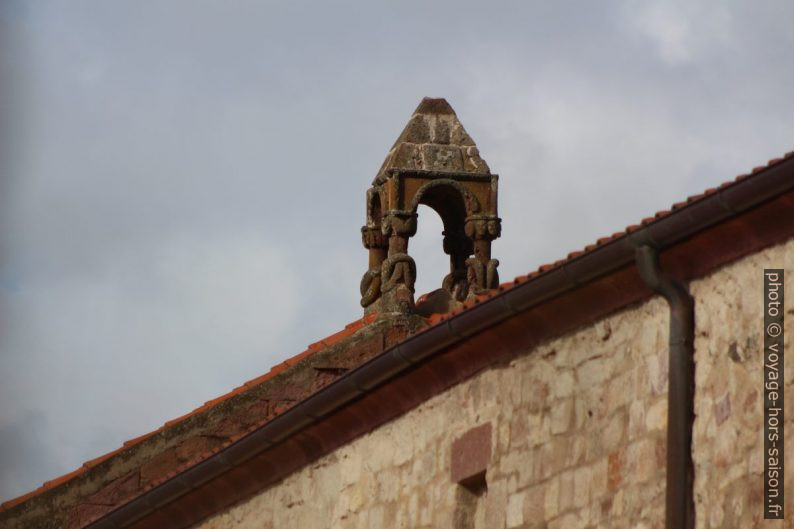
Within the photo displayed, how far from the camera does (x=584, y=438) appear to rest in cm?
1285

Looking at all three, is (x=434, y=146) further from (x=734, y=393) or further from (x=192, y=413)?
(x=734, y=393)

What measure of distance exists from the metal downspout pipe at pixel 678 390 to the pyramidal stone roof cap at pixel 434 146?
858 centimetres

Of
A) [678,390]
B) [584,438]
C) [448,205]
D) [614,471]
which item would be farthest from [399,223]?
[678,390]

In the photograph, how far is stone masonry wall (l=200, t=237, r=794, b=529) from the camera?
1174 cm

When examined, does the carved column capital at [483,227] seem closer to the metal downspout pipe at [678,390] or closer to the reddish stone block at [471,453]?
the reddish stone block at [471,453]

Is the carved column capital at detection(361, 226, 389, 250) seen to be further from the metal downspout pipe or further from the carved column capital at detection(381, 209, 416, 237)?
the metal downspout pipe

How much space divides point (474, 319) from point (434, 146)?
7666 mm

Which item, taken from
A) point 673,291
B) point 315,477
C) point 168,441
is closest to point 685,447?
point 673,291

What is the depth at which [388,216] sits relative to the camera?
20641 mm

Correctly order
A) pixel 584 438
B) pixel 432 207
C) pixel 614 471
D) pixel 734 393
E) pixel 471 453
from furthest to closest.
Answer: pixel 432 207 < pixel 471 453 < pixel 584 438 < pixel 614 471 < pixel 734 393

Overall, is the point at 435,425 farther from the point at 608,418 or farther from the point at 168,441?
the point at 168,441

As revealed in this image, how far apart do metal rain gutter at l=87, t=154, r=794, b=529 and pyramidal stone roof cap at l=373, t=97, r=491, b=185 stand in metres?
5.03

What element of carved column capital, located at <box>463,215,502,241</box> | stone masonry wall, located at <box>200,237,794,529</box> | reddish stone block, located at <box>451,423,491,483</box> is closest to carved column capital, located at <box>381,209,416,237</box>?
carved column capital, located at <box>463,215,502,241</box>

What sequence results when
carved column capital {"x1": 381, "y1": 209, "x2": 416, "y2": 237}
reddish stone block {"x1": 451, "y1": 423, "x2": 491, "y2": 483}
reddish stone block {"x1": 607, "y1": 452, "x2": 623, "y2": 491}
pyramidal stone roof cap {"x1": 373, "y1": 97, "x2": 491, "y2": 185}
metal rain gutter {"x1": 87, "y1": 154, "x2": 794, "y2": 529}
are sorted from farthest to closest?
pyramidal stone roof cap {"x1": 373, "y1": 97, "x2": 491, "y2": 185}
carved column capital {"x1": 381, "y1": 209, "x2": 416, "y2": 237}
reddish stone block {"x1": 451, "y1": 423, "x2": 491, "y2": 483}
reddish stone block {"x1": 607, "y1": 452, "x2": 623, "y2": 491}
metal rain gutter {"x1": 87, "y1": 154, "x2": 794, "y2": 529}
